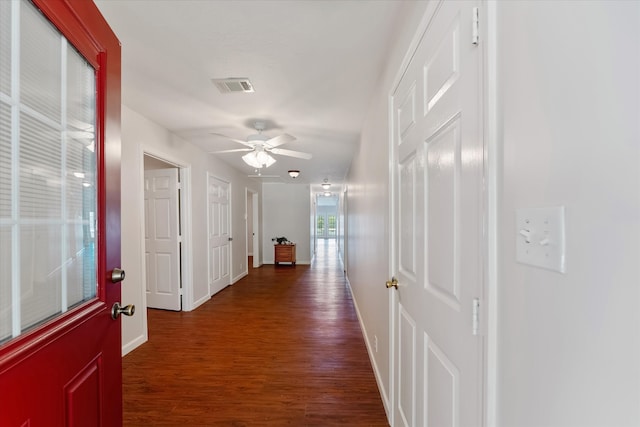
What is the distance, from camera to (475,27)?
0.76 metres

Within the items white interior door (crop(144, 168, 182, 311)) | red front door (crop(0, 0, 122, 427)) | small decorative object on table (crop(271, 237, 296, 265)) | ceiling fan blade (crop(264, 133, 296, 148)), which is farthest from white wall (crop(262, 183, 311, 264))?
red front door (crop(0, 0, 122, 427))

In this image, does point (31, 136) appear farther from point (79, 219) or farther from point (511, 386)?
point (511, 386)

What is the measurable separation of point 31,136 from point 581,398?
53.5 inches

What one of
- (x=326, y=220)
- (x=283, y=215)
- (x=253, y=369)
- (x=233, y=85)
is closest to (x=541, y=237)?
(x=233, y=85)

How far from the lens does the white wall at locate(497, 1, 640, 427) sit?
0.40 meters

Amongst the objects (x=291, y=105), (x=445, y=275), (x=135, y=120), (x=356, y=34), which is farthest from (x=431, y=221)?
(x=135, y=120)

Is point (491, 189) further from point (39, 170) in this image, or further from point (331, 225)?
point (331, 225)

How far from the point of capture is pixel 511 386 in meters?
0.65

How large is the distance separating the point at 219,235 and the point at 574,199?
507 cm

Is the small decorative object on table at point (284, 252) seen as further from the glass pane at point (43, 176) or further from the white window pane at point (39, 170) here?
the white window pane at point (39, 170)

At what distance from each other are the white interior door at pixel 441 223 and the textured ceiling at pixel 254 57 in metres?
0.52

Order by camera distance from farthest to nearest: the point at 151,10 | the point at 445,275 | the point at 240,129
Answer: the point at 240,129
the point at 151,10
the point at 445,275

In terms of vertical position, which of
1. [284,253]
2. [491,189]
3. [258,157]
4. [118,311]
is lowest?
[284,253]

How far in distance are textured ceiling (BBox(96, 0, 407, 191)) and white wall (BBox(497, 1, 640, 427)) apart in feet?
3.66
